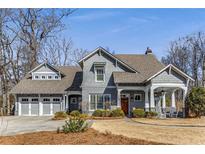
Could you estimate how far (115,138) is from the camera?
1338 centimetres

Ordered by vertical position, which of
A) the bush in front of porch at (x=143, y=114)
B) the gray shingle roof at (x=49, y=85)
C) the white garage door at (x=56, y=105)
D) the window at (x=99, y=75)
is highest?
the window at (x=99, y=75)

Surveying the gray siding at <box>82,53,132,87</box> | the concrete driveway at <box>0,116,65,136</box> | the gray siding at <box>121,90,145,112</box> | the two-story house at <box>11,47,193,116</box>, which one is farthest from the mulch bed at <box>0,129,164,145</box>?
the gray siding at <box>82,53,132,87</box>

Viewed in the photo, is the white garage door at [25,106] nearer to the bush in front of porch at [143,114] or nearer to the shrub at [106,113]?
the shrub at [106,113]

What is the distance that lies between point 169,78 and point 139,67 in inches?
204

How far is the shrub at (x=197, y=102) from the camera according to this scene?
28.1 metres

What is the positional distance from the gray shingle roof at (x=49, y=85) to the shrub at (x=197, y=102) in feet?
38.3

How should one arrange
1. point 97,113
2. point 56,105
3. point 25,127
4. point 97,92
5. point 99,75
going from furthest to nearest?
point 56,105 → point 99,75 → point 97,92 → point 97,113 → point 25,127

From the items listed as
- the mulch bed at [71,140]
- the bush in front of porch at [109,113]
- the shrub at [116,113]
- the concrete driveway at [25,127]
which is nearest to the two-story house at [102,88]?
the bush in front of porch at [109,113]

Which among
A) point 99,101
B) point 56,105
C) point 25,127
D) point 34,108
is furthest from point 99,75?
point 25,127

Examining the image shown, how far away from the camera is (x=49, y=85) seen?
115 ft

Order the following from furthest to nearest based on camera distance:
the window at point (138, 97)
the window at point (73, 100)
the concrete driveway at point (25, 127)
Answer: the window at point (73, 100)
the window at point (138, 97)
the concrete driveway at point (25, 127)

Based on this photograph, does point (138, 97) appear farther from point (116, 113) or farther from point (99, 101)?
point (116, 113)

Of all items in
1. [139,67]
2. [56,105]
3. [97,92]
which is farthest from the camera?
[139,67]
